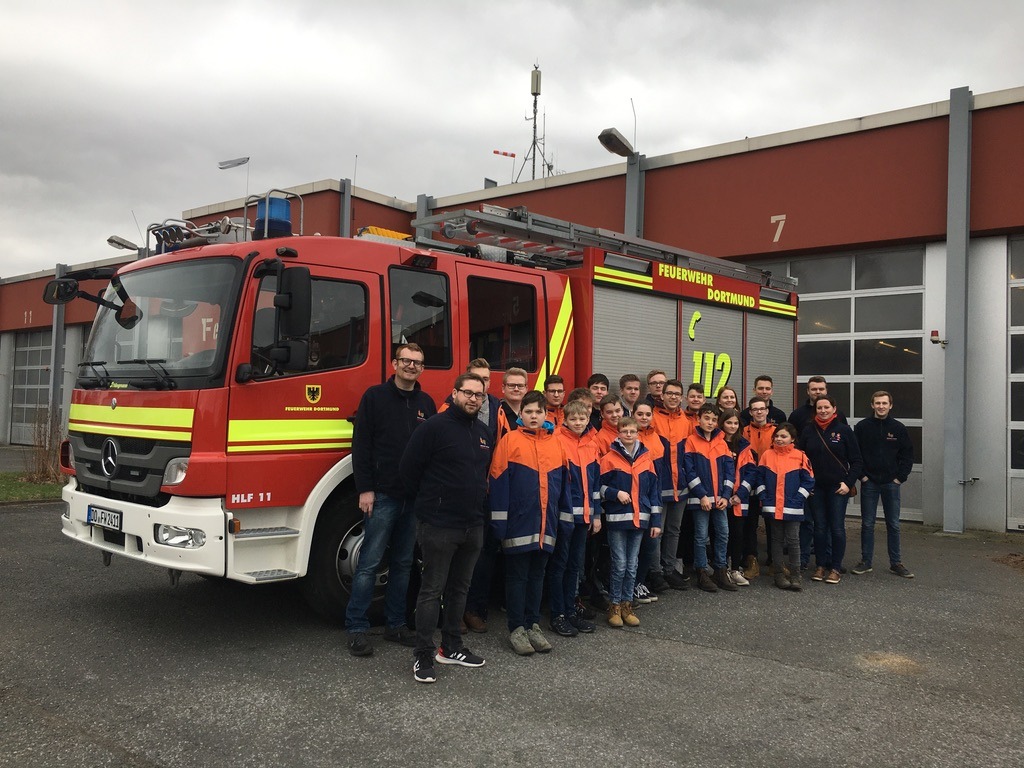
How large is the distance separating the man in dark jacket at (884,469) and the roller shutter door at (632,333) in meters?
1.95

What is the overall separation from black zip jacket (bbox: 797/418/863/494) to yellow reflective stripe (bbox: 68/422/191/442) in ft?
17.6

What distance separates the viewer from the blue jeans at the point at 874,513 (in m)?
7.68

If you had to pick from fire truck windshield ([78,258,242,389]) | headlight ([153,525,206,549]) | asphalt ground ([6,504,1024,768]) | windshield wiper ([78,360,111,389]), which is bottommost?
asphalt ground ([6,504,1024,768])

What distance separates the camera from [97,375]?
18.4 ft

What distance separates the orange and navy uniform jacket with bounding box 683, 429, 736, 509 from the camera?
682 cm

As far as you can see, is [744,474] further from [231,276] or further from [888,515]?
[231,276]

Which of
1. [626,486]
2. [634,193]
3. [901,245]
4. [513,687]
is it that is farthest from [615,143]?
[513,687]

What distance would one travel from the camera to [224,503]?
482 centimetres

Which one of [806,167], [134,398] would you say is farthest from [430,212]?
[134,398]

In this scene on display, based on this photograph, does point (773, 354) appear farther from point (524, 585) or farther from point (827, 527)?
point (524, 585)

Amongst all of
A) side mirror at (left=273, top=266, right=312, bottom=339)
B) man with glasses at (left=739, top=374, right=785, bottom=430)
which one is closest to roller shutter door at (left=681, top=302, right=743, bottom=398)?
man with glasses at (left=739, top=374, right=785, bottom=430)

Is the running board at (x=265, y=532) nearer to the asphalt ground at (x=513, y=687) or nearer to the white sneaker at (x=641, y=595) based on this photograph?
the asphalt ground at (x=513, y=687)

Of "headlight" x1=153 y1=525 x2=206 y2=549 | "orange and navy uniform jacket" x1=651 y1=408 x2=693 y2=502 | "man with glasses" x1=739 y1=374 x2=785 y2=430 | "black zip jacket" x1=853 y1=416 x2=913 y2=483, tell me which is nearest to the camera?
"headlight" x1=153 y1=525 x2=206 y2=549

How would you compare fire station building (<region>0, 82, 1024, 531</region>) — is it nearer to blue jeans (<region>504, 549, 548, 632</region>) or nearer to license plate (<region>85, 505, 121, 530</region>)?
blue jeans (<region>504, 549, 548, 632</region>)
